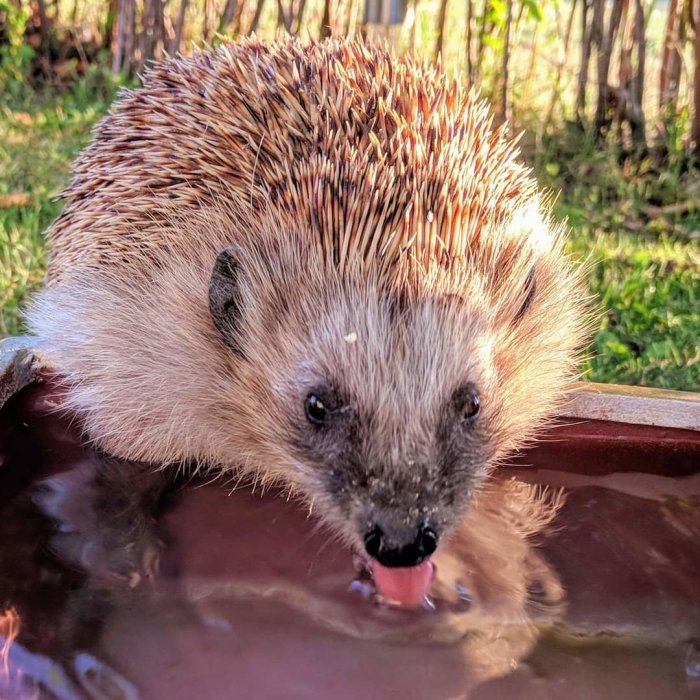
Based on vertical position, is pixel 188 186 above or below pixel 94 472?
above

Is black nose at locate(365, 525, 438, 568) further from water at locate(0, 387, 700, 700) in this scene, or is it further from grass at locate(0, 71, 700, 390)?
grass at locate(0, 71, 700, 390)

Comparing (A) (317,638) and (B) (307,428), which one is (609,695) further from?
(B) (307,428)

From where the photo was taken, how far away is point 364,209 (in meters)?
1.50

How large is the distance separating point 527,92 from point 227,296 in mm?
2807

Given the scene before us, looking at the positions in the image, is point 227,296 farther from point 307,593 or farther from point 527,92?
point 527,92

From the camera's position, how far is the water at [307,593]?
4.78 feet

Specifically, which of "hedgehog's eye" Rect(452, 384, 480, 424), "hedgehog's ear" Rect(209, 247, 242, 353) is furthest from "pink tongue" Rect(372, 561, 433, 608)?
"hedgehog's ear" Rect(209, 247, 242, 353)

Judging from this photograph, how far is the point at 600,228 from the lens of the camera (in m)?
3.26

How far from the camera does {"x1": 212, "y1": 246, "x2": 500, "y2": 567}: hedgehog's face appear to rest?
1.32 m

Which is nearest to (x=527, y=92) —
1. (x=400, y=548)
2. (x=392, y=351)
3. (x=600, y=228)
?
(x=600, y=228)

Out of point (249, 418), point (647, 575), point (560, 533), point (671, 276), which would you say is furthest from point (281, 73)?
point (671, 276)

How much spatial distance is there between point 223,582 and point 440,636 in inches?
15.4

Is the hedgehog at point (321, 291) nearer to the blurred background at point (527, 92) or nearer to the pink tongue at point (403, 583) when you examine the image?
the pink tongue at point (403, 583)

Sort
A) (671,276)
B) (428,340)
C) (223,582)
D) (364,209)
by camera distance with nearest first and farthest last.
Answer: (428,340) < (364,209) < (223,582) < (671,276)
